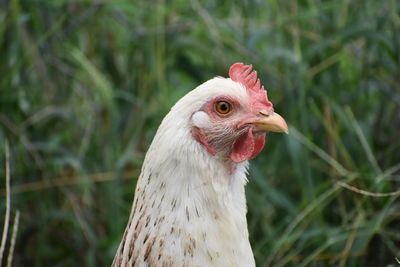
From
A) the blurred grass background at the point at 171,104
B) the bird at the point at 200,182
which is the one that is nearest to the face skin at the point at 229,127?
the bird at the point at 200,182

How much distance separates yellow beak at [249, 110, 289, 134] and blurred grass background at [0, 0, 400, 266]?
1018mm

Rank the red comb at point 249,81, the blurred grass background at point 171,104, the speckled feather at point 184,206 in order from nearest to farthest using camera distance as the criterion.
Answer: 1. the speckled feather at point 184,206
2. the red comb at point 249,81
3. the blurred grass background at point 171,104

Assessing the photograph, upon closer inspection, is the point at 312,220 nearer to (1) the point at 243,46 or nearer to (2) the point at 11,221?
(1) the point at 243,46

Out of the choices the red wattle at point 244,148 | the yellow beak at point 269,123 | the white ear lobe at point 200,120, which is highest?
the white ear lobe at point 200,120

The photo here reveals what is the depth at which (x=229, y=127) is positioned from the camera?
231cm

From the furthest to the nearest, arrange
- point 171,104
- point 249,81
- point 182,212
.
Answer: point 171,104 < point 249,81 < point 182,212

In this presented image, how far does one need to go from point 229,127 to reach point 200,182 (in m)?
0.18

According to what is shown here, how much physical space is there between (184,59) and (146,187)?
1646mm

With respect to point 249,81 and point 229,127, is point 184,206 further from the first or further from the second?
point 249,81

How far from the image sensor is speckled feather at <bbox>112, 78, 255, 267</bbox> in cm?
223

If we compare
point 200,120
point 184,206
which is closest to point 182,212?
point 184,206

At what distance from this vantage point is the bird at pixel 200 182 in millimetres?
2234

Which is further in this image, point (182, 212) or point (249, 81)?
point (249, 81)

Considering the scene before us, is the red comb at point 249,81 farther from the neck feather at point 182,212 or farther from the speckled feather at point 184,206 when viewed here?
the neck feather at point 182,212
